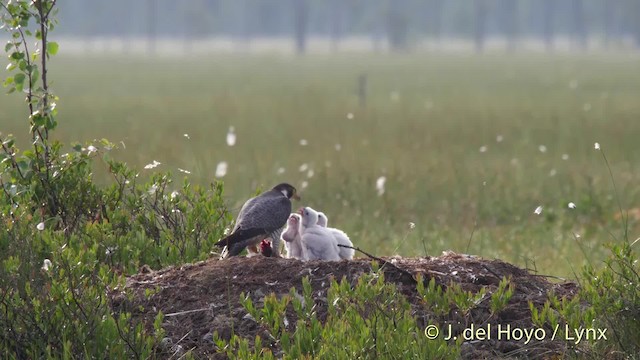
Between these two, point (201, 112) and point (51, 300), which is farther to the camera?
point (201, 112)

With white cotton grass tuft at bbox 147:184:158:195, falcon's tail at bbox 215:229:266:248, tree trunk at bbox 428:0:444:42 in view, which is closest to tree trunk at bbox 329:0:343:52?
tree trunk at bbox 428:0:444:42

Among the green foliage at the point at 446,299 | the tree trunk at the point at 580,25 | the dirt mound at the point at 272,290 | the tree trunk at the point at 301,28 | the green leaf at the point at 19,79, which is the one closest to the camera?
the green foliage at the point at 446,299

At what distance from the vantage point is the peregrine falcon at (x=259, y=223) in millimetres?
8234

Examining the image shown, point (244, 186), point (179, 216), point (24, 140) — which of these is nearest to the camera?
point (179, 216)

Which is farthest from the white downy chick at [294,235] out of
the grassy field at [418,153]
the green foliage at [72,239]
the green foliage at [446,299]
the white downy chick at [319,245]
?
the green foliage at [446,299]

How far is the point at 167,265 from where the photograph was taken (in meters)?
8.47

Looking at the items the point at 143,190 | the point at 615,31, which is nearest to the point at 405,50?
the point at 615,31

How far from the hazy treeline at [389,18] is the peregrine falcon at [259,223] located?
5076 inches

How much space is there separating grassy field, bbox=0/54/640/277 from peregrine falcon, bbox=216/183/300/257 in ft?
3.32

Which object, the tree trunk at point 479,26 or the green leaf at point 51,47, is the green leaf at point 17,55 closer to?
the green leaf at point 51,47

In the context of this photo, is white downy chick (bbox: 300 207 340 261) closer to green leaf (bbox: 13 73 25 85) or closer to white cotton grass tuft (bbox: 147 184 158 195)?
white cotton grass tuft (bbox: 147 184 158 195)

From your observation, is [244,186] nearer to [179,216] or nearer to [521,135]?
[179,216]

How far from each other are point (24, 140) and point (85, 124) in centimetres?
585

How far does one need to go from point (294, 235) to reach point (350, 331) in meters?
2.88
